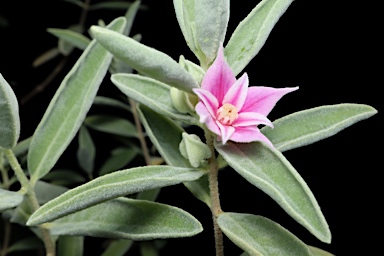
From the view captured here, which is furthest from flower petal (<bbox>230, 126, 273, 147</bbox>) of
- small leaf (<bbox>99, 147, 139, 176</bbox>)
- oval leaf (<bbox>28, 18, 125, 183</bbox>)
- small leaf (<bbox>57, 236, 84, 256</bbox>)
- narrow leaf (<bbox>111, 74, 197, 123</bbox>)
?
small leaf (<bbox>99, 147, 139, 176</bbox>)

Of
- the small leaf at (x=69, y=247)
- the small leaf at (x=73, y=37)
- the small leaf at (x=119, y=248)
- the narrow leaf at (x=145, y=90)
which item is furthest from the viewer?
the small leaf at (x=73, y=37)

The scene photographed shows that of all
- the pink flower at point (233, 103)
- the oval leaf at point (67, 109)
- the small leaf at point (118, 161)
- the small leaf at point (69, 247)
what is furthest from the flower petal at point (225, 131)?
the small leaf at point (118, 161)

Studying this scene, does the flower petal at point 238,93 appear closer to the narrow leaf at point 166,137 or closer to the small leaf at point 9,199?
the narrow leaf at point 166,137

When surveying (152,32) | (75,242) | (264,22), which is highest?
(264,22)

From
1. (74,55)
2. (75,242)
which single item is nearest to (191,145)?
(75,242)

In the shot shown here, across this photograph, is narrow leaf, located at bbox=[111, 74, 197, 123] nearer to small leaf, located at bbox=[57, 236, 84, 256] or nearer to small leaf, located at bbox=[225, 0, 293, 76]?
small leaf, located at bbox=[225, 0, 293, 76]

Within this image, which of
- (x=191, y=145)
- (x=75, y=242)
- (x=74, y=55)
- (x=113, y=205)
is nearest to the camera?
(x=191, y=145)

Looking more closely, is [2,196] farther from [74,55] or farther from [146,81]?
[74,55]
